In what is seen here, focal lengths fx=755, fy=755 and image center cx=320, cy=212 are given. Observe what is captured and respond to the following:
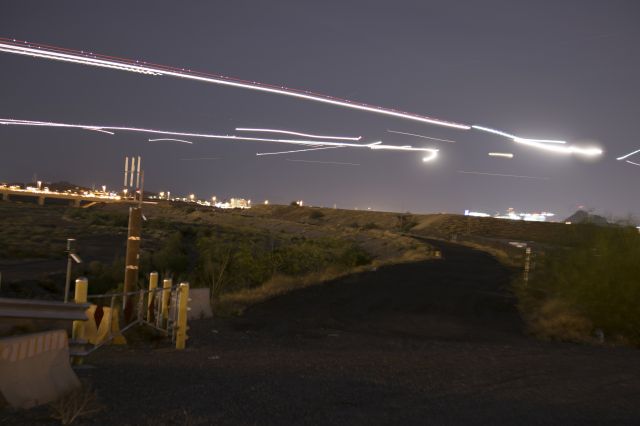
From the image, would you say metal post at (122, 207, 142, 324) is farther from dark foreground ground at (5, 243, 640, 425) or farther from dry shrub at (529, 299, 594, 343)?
dry shrub at (529, 299, 594, 343)

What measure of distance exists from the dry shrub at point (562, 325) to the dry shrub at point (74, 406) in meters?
14.1

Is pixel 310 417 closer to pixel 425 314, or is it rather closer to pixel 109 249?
pixel 425 314

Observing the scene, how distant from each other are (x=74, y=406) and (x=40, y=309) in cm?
240

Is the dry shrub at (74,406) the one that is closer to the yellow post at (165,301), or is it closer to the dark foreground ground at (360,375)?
the dark foreground ground at (360,375)

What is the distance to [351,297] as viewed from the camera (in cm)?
2477

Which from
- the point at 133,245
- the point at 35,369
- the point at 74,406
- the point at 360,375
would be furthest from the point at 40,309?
the point at 133,245

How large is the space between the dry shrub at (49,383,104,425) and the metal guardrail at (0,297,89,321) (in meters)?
1.16

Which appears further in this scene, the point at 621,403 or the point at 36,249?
the point at 36,249

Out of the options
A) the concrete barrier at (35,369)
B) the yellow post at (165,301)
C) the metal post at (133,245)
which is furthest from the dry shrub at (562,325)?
the concrete barrier at (35,369)

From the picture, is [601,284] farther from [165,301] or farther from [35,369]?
[35,369]

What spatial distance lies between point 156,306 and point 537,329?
1055 cm

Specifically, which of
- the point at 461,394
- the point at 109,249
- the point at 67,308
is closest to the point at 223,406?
the point at 67,308

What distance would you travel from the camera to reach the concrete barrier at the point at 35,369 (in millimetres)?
7098

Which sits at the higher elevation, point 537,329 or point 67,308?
point 67,308
